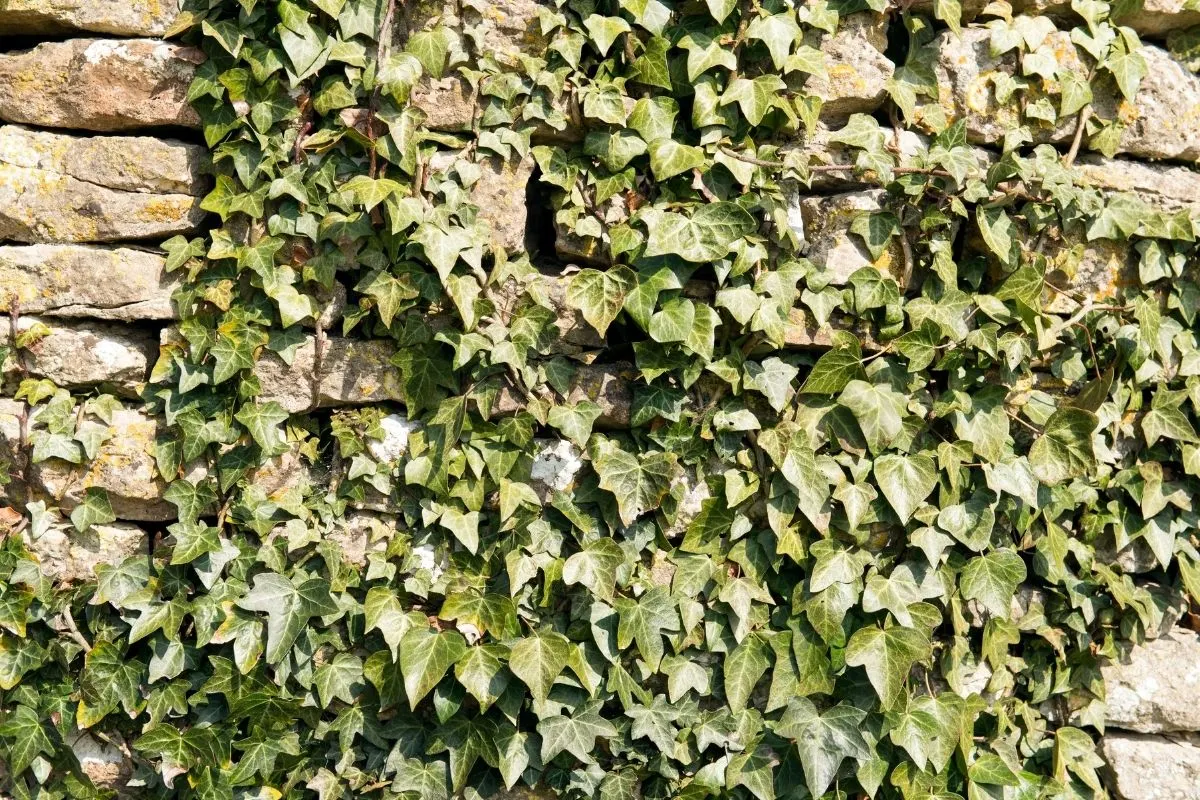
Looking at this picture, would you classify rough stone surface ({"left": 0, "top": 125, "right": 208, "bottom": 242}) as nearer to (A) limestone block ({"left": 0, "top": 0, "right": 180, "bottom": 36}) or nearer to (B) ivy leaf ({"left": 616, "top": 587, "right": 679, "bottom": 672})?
(A) limestone block ({"left": 0, "top": 0, "right": 180, "bottom": 36})

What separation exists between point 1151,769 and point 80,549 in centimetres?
354

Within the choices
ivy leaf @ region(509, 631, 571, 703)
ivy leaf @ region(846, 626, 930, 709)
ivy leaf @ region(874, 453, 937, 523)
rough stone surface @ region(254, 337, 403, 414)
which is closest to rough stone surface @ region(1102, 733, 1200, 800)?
ivy leaf @ region(846, 626, 930, 709)

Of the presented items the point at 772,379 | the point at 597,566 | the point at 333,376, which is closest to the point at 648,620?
the point at 597,566

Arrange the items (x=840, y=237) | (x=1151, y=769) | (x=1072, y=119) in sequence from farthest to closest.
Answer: (x=1151, y=769) < (x=1072, y=119) < (x=840, y=237)

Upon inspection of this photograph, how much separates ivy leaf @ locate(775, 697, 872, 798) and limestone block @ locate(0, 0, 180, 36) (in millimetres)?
2758

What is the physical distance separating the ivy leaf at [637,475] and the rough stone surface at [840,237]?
2.55ft

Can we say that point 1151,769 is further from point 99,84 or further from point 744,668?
point 99,84

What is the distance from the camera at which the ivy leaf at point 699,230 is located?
2787 millimetres

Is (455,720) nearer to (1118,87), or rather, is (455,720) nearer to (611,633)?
(611,633)

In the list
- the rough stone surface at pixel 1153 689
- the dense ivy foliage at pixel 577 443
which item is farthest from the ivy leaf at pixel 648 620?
the rough stone surface at pixel 1153 689

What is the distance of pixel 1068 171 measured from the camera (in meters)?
3.02

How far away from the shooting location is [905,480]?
2.95m

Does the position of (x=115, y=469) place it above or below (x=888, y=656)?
above

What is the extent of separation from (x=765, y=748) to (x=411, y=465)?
1383 mm
